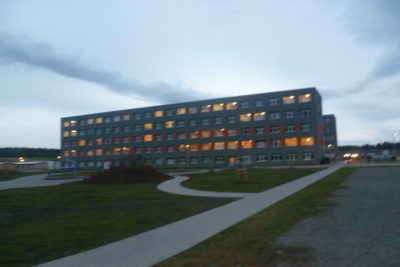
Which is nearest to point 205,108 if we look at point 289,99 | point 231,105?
point 231,105

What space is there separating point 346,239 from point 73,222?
8.38 metres

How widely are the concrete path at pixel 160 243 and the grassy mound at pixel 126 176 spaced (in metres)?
18.4

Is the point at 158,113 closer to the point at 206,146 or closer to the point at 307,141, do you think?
the point at 206,146

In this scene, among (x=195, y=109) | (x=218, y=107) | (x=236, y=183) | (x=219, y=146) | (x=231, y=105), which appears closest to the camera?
(x=236, y=183)

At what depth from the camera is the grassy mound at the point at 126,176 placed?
28625mm

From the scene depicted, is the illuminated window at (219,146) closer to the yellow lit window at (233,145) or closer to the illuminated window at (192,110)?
the yellow lit window at (233,145)

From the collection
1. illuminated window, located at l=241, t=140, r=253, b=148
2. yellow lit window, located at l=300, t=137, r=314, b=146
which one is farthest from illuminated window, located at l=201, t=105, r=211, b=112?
yellow lit window, located at l=300, t=137, r=314, b=146

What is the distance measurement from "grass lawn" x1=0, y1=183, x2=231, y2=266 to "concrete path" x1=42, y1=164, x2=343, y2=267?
1.84 ft

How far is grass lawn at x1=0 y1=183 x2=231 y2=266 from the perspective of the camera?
7590mm

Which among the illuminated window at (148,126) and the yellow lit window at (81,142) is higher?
the illuminated window at (148,126)

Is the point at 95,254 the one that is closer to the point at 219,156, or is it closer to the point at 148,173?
the point at 148,173

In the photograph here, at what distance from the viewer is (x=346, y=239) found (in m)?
7.22

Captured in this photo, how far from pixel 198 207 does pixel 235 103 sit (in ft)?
192

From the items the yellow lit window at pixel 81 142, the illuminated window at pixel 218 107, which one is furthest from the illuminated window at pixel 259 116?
the yellow lit window at pixel 81 142
